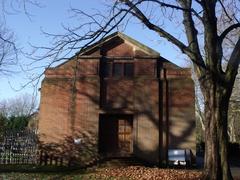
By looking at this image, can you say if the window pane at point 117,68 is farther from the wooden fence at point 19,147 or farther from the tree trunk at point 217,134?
the tree trunk at point 217,134

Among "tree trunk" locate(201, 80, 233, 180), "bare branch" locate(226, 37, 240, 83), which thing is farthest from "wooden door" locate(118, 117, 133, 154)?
"bare branch" locate(226, 37, 240, 83)

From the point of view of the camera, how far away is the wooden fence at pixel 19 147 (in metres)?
26.6

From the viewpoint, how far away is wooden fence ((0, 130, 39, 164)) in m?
26.6

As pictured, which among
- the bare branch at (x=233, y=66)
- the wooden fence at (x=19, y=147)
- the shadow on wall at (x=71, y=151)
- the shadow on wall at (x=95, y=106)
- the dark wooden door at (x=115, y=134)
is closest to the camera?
the bare branch at (x=233, y=66)

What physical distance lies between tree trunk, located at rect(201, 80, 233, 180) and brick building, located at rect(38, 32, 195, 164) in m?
A: 14.2

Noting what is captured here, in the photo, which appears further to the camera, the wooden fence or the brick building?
the brick building

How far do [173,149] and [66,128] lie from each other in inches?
273

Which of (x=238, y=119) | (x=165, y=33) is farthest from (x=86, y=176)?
(x=238, y=119)

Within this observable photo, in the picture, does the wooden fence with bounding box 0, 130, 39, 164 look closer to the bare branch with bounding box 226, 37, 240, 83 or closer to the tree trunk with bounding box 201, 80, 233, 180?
the tree trunk with bounding box 201, 80, 233, 180

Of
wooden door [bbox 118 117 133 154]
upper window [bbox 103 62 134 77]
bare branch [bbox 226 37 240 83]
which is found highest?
upper window [bbox 103 62 134 77]

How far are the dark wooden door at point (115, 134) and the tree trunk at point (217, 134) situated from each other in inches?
580

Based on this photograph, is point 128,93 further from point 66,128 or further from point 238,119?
point 238,119

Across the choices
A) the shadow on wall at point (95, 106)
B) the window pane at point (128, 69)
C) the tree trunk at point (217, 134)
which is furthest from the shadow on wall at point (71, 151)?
the tree trunk at point (217, 134)

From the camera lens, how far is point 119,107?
95.0 ft
